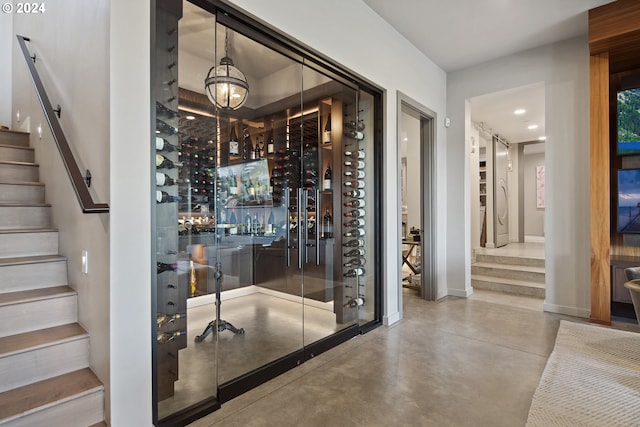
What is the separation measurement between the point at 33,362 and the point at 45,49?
2.82 m

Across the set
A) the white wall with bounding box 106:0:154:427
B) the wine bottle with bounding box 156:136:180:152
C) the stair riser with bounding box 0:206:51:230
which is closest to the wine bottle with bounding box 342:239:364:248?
the wine bottle with bounding box 156:136:180:152

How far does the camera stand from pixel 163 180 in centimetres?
185

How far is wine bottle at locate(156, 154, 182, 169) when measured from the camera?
1.84 meters

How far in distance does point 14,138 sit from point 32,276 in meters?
2.28

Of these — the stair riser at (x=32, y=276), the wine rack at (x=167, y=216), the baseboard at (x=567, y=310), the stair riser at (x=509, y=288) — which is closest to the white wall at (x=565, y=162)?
the baseboard at (x=567, y=310)

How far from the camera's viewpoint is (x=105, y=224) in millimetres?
1614

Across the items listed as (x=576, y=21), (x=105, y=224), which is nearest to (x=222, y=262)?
(x=105, y=224)

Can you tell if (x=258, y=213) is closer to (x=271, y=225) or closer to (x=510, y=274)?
(x=271, y=225)

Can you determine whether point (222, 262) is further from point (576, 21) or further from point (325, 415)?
point (576, 21)

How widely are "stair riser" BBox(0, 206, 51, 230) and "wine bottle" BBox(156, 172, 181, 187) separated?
62.4 inches

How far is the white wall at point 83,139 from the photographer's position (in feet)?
5.39

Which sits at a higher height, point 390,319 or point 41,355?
point 41,355

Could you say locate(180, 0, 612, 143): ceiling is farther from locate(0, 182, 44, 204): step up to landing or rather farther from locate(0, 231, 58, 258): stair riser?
locate(0, 182, 44, 204): step up to landing

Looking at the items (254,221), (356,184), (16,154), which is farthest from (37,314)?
(356,184)
